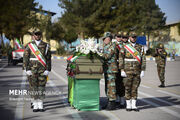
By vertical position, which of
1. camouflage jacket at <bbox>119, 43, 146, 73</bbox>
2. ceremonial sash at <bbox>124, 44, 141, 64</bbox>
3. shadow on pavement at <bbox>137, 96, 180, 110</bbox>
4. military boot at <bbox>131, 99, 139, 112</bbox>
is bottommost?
shadow on pavement at <bbox>137, 96, 180, 110</bbox>

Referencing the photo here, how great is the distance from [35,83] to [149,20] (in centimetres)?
6539

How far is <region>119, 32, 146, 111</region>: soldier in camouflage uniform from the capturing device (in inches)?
306

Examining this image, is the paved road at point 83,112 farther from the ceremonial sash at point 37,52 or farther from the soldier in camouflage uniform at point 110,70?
the ceremonial sash at point 37,52

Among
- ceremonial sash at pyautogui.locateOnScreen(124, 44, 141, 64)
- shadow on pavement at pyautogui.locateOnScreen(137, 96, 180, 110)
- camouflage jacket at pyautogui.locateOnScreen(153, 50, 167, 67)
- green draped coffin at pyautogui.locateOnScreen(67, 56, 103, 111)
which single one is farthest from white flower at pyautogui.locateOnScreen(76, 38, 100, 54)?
camouflage jacket at pyautogui.locateOnScreen(153, 50, 167, 67)

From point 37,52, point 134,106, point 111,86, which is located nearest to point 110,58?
point 111,86

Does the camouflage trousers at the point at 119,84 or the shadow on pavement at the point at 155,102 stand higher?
the camouflage trousers at the point at 119,84

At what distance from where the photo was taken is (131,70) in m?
7.80

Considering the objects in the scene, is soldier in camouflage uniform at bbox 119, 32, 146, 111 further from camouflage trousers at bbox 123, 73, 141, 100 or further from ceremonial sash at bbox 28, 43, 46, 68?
ceremonial sash at bbox 28, 43, 46, 68

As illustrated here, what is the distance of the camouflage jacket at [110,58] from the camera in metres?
7.81

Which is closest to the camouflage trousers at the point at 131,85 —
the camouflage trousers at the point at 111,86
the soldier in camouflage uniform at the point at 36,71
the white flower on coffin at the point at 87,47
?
the camouflage trousers at the point at 111,86

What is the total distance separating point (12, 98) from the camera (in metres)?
9.73

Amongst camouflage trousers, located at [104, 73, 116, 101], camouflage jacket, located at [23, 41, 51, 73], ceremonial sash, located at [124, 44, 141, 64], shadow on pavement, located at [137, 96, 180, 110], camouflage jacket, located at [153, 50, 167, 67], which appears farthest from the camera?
camouflage jacket, located at [153, 50, 167, 67]

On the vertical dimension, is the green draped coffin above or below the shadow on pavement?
above

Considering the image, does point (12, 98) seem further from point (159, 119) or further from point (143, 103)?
point (159, 119)
